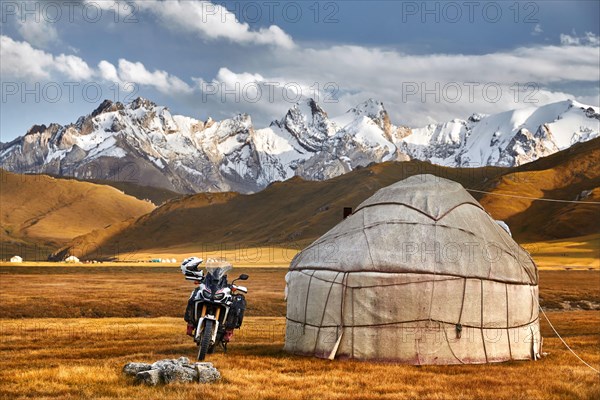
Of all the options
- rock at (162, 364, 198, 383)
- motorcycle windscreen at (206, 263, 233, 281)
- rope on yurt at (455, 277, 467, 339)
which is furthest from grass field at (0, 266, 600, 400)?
motorcycle windscreen at (206, 263, 233, 281)

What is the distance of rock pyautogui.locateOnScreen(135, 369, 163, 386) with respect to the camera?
10.3m

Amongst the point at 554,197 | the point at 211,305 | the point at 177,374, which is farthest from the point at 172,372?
the point at 554,197

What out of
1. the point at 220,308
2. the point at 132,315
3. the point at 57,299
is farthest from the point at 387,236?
the point at 57,299

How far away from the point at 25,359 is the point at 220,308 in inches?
146

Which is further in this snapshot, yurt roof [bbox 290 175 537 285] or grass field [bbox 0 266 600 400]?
yurt roof [bbox 290 175 537 285]

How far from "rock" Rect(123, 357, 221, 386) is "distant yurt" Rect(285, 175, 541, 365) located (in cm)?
368

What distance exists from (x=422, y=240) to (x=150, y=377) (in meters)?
6.01

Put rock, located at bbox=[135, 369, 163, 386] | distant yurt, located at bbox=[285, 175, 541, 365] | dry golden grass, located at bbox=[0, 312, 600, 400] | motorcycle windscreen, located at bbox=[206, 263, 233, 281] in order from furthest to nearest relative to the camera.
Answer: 1. distant yurt, located at bbox=[285, 175, 541, 365]
2. motorcycle windscreen, located at bbox=[206, 263, 233, 281]
3. rock, located at bbox=[135, 369, 163, 386]
4. dry golden grass, located at bbox=[0, 312, 600, 400]

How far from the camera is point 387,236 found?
14.3 m

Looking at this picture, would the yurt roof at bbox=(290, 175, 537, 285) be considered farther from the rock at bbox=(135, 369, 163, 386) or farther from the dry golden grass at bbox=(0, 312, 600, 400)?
the rock at bbox=(135, 369, 163, 386)

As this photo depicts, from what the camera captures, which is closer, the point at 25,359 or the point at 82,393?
the point at 82,393

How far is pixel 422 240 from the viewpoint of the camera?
14.2 m

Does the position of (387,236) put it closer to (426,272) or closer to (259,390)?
(426,272)

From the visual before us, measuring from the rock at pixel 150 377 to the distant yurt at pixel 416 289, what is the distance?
425 centimetres
